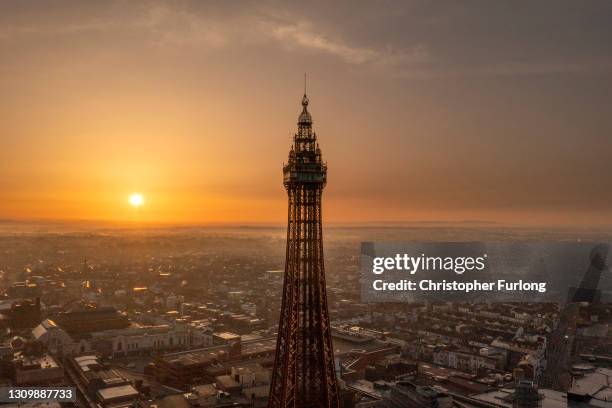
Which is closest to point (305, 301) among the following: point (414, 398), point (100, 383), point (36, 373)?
point (414, 398)

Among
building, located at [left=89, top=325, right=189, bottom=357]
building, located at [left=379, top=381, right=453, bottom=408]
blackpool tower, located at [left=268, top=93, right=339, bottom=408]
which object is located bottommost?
building, located at [left=89, top=325, right=189, bottom=357]

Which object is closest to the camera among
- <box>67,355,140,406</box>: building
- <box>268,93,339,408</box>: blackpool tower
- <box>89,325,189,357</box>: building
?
<box>268,93,339,408</box>: blackpool tower

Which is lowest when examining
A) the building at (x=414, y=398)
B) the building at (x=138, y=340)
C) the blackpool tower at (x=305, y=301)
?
the building at (x=138, y=340)

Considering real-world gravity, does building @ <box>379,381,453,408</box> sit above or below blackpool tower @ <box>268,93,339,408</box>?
below

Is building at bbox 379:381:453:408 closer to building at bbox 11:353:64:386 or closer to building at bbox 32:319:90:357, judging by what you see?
building at bbox 11:353:64:386

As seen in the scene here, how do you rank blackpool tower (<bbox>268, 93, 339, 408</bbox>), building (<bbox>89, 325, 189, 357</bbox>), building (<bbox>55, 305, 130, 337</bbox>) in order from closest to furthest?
blackpool tower (<bbox>268, 93, 339, 408</bbox>) < building (<bbox>89, 325, 189, 357</bbox>) < building (<bbox>55, 305, 130, 337</bbox>)

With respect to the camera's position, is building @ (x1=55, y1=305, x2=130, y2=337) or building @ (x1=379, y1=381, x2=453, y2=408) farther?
building @ (x1=55, y1=305, x2=130, y2=337)

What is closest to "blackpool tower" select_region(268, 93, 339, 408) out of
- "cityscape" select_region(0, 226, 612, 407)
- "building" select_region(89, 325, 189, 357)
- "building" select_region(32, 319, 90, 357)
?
"cityscape" select_region(0, 226, 612, 407)

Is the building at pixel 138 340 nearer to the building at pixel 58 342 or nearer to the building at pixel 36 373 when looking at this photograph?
the building at pixel 58 342

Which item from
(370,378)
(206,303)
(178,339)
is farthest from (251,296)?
(370,378)

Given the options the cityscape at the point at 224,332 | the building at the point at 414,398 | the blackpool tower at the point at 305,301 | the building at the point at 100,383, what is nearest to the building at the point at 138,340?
the cityscape at the point at 224,332
